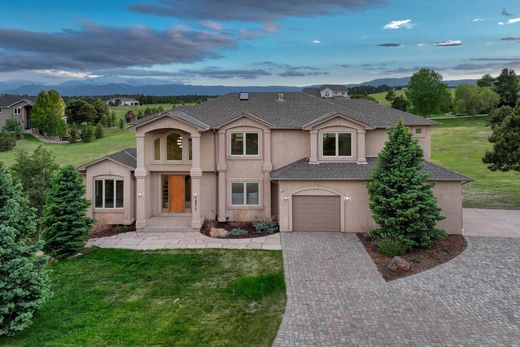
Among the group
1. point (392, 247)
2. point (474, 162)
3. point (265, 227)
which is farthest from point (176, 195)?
point (474, 162)

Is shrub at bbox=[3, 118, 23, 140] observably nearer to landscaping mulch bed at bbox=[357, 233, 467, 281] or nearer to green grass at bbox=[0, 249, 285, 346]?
green grass at bbox=[0, 249, 285, 346]

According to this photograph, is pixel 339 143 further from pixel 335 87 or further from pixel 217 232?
pixel 335 87

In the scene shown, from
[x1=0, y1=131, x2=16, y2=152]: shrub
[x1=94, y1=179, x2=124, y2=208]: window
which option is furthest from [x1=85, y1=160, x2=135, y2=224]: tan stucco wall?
[x1=0, y1=131, x2=16, y2=152]: shrub

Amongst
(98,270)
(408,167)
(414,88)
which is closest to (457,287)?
(408,167)

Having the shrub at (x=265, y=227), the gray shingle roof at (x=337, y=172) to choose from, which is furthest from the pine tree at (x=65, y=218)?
the gray shingle roof at (x=337, y=172)

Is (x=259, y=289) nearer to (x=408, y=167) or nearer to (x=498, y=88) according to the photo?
(x=408, y=167)

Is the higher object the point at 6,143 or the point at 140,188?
the point at 6,143
